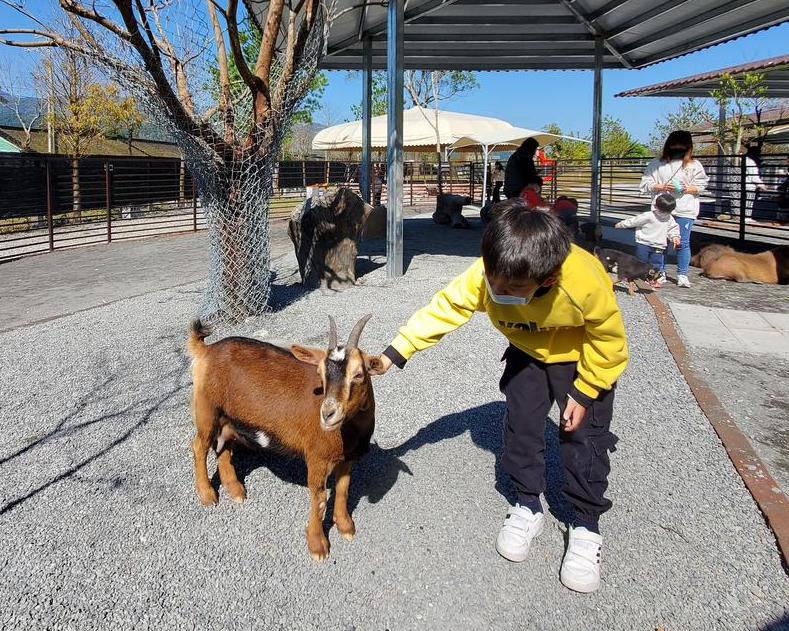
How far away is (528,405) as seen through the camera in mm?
2740

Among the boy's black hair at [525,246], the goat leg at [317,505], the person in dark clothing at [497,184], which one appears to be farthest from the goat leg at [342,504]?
the person in dark clothing at [497,184]

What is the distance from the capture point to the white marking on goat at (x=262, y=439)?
118 inches

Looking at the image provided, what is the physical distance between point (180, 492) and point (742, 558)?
2633 mm

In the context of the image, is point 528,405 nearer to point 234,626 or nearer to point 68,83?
point 234,626

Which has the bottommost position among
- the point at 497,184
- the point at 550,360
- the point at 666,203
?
the point at 550,360

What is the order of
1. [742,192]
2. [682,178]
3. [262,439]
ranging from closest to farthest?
[262,439] → [682,178] → [742,192]

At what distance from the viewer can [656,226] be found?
7.86 meters

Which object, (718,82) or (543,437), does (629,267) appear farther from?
(718,82)

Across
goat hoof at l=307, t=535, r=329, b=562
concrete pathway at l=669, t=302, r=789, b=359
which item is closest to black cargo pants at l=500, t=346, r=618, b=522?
goat hoof at l=307, t=535, r=329, b=562

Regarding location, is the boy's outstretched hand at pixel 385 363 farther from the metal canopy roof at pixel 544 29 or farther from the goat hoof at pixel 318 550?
the metal canopy roof at pixel 544 29

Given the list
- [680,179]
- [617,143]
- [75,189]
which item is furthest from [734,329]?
[617,143]

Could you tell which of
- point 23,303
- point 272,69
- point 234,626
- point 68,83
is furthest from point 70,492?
point 68,83

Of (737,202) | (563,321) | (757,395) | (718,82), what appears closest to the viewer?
(563,321)

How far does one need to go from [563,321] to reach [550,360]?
278 millimetres
